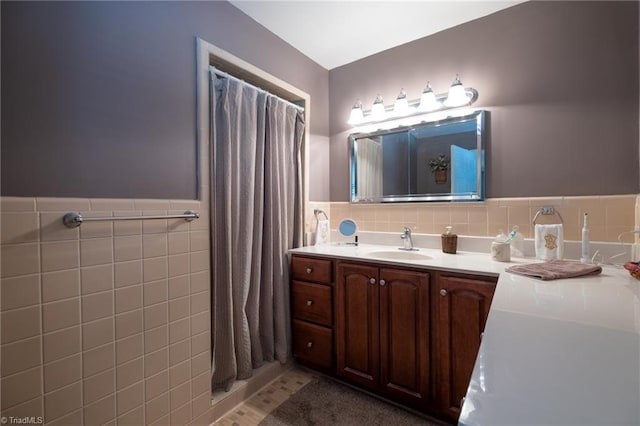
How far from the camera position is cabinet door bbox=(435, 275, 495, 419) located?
1.33 m

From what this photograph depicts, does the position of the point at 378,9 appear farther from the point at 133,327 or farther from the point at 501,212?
the point at 133,327

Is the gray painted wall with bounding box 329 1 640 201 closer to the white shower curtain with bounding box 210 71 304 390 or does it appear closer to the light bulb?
the light bulb

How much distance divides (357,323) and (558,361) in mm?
1311

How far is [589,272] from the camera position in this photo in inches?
46.8

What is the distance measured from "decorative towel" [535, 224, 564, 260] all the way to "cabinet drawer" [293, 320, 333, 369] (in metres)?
1.33

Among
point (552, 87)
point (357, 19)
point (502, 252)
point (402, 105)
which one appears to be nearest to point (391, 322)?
point (502, 252)

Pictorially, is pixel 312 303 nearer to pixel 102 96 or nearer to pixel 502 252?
pixel 502 252

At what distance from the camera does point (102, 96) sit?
1154 millimetres

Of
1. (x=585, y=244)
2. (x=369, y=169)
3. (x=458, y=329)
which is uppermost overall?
(x=369, y=169)

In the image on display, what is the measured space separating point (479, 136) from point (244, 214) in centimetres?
161

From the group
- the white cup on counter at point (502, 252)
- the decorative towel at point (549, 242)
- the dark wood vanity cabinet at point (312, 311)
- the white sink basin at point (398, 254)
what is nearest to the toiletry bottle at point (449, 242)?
the white sink basin at point (398, 254)

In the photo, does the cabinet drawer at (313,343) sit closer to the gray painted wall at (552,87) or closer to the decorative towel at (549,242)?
the decorative towel at (549,242)

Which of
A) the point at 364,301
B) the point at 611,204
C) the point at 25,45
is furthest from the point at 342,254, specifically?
the point at 25,45

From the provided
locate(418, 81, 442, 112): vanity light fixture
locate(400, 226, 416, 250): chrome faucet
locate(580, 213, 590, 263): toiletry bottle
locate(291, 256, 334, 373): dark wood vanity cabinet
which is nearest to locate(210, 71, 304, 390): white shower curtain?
locate(291, 256, 334, 373): dark wood vanity cabinet
